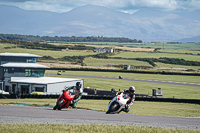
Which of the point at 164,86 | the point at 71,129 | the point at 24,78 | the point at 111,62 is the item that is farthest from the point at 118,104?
the point at 111,62

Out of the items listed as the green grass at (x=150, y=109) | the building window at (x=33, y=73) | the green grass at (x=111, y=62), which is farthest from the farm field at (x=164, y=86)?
the green grass at (x=111, y=62)

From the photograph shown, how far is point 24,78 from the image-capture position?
63.1 meters

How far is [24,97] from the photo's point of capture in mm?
50062

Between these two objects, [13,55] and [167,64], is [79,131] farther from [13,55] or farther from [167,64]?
[167,64]

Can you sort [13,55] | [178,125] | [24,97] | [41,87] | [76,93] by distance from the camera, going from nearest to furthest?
[76,93] → [178,125] → [24,97] → [41,87] → [13,55]

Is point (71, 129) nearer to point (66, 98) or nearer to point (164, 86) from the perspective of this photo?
point (66, 98)

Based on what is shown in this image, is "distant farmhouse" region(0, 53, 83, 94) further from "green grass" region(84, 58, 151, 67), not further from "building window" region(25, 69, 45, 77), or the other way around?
"green grass" region(84, 58, 151, 67)

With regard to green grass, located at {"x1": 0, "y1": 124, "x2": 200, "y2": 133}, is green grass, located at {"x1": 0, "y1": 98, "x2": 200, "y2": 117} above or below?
below

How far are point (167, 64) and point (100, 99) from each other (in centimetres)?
10139

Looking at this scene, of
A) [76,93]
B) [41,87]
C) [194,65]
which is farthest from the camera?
[194,65]

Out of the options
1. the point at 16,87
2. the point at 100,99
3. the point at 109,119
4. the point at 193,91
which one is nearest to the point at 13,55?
the point at 16,87

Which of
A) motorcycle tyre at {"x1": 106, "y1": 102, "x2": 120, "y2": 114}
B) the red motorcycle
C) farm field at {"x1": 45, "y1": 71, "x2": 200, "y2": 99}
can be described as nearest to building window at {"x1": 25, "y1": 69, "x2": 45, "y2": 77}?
farm field at {"x1": 45, "y1": 71, "x2": 200, "y2": 99}

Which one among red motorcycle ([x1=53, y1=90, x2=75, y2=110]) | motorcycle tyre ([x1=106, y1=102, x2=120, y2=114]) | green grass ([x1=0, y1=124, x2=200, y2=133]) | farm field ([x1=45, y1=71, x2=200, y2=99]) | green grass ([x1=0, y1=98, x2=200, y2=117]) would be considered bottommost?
farm field ([x1=45, y1=71, x2=200, y2=99])

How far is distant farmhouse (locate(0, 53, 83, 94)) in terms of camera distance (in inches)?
2336
